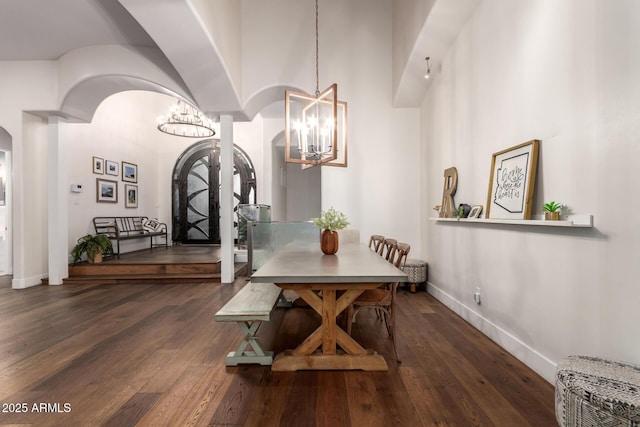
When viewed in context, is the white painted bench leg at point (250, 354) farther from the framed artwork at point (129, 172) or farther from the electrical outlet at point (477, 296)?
the framed artwork at point (129, 172)

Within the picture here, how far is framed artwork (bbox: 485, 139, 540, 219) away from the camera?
7.14 ft

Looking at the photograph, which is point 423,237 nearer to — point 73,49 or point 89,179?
point 73,49

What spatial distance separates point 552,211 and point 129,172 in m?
8.14

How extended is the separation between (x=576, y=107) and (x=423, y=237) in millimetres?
3040

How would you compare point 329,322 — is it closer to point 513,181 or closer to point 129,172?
point 513,181

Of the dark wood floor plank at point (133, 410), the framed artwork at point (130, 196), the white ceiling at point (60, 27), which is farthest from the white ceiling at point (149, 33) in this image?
the dark wood floor plank at point (133, 410)

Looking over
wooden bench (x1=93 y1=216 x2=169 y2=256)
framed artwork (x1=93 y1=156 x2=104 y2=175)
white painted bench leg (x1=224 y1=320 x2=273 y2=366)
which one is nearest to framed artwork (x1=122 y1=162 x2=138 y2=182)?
framed artwork (x1=93 y1=156 x2=104 y2=175)

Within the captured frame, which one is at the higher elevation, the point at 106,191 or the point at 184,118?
the point at 184,118

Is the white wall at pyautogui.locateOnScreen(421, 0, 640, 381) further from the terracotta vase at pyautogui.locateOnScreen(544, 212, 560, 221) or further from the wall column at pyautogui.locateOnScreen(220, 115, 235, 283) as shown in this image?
the wall column at pyautogui.locateOnScreen(220, 115, 235, 283)

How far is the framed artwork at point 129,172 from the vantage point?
729 centimetres

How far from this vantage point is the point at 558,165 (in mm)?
1988

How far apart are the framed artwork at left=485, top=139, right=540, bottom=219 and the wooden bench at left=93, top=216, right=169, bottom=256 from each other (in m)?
6.47

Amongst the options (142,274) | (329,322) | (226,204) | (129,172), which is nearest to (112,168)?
(129,172)

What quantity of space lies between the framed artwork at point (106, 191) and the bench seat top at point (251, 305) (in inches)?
213
